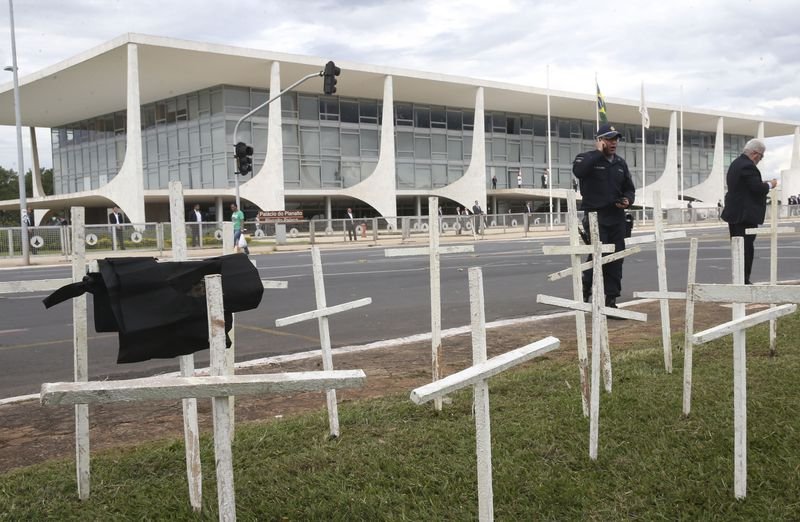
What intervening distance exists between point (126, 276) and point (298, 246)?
2936 cm

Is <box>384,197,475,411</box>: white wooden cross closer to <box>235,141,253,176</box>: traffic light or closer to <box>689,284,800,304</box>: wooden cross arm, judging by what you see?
<box>689,284,800,304</box>: wooden cross arm

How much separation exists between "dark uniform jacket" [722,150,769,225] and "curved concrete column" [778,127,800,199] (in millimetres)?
66698

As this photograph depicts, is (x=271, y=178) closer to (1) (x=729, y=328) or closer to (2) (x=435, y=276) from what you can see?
(2) (x=435, y=276)

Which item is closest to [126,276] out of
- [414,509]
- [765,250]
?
[414,509]

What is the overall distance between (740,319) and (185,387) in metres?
2.63

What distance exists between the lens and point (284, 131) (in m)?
44.3

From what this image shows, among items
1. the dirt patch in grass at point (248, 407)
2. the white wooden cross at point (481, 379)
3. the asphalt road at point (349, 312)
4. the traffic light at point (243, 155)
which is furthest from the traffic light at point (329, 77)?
the white wooden cross at point (481, 379)

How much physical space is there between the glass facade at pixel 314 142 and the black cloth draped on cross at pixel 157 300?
40.2m

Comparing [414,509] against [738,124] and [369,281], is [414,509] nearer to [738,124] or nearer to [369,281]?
[369,281]

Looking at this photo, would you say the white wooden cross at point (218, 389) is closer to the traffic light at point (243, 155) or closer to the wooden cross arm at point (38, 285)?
the wooden cross arm at point (38, 285)

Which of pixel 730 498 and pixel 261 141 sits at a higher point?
pixel 261 141

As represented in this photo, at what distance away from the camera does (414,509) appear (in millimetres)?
3344

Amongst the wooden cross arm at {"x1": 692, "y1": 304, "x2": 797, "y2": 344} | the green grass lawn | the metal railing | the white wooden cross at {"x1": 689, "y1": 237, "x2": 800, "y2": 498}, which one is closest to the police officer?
the green grass lawn

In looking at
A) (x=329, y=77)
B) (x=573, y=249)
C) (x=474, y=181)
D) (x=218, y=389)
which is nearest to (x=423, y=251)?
(x=573, y=249)
